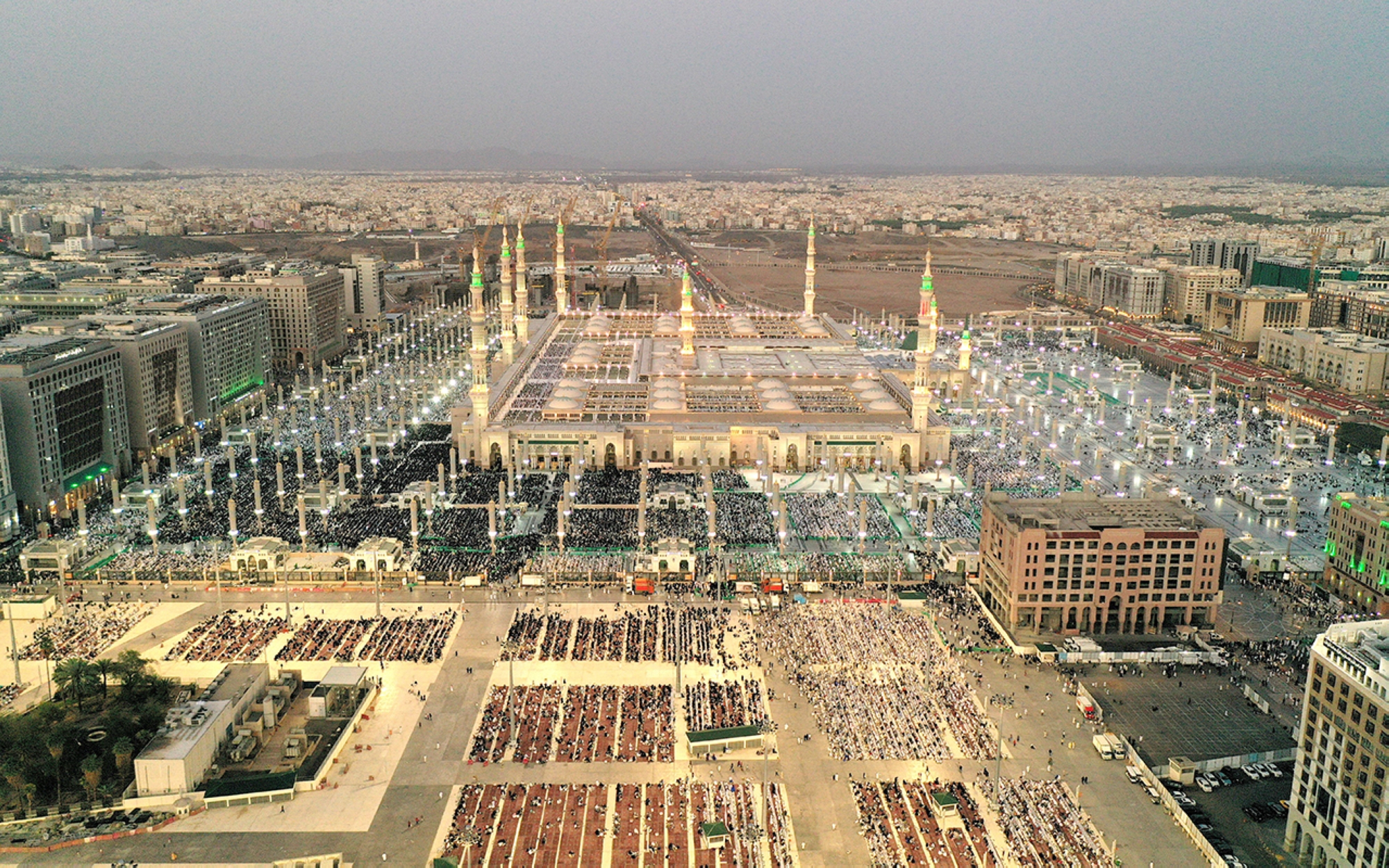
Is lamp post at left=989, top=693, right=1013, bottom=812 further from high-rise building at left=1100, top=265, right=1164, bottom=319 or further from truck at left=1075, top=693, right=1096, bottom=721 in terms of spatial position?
high-rise building at left=1100, top=265, right=1164, bottom=319

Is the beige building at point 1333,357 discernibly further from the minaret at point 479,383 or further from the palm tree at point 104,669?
A: the palm tree at point 104,669

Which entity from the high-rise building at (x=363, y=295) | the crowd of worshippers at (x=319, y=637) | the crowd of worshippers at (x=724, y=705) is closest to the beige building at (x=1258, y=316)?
the crowd of worshippers at (x=724, y=705)

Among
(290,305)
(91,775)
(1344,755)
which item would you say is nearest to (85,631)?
(91,775)

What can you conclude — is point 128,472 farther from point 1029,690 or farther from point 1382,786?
point 1382,786

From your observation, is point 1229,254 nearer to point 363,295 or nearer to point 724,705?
point 363,295

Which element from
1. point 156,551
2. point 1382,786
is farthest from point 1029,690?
point 156,551

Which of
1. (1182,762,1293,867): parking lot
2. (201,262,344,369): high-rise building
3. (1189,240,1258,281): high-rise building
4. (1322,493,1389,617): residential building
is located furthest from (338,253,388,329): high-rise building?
(1189,240,1258,281): high-rise building
